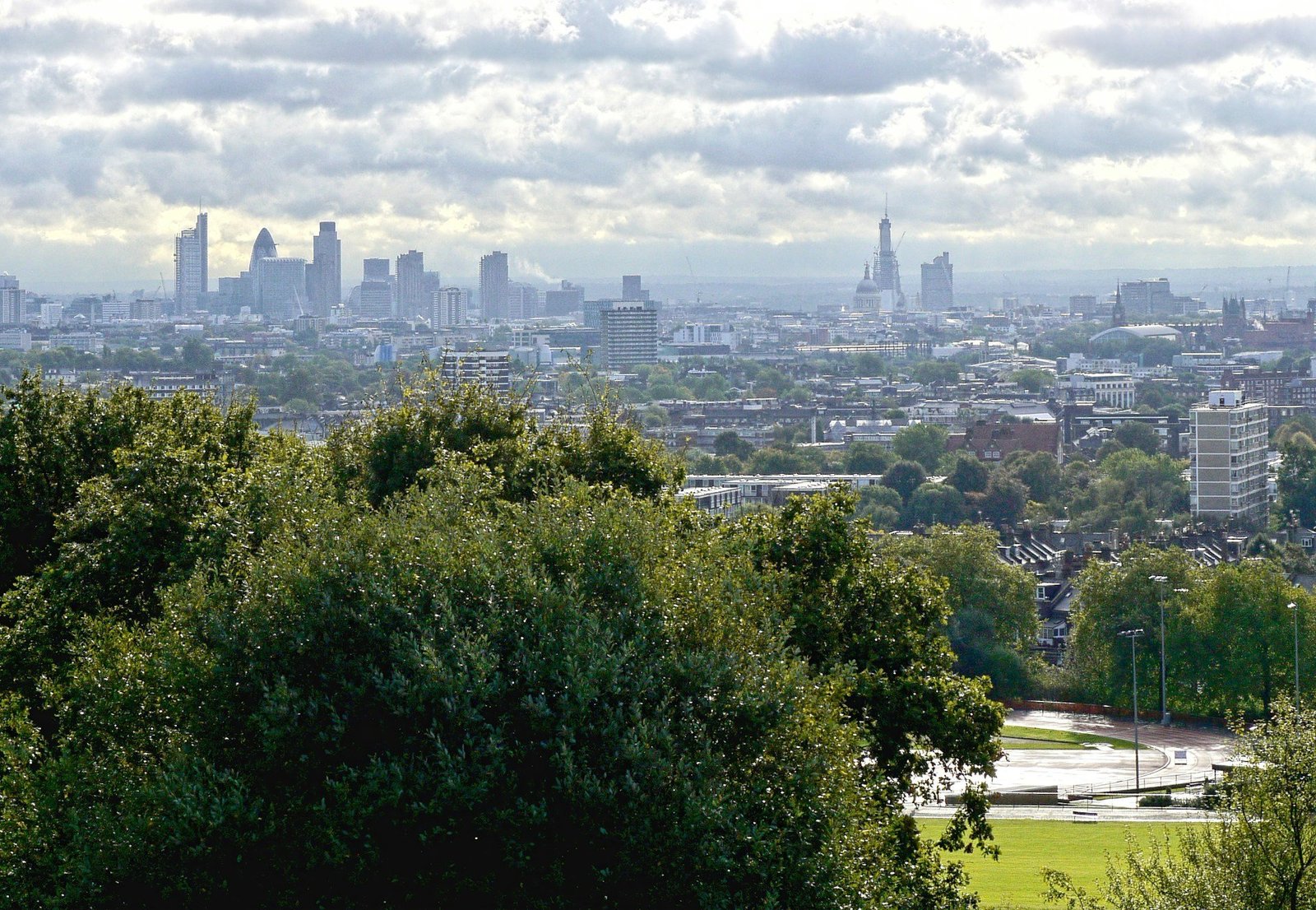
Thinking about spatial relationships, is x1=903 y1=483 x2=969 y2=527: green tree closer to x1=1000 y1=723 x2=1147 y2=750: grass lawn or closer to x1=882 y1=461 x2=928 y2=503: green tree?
x1=882 y1=461 x2=928 y2=503: green tree

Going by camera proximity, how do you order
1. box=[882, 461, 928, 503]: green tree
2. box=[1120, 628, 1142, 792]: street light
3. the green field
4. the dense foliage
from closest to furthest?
the dense foliage < the green field < box=[1120, 628, 1142, 792]: street light < box=[882, 461, 928, 503]: green tree

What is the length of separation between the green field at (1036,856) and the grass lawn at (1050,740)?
520 inches

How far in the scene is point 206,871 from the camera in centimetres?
1231

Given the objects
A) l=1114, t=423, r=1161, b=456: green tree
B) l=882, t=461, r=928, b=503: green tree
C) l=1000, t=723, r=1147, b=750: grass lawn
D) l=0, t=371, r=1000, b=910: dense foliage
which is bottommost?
l=1000, t=723, r=1147, b=750: grass lawn

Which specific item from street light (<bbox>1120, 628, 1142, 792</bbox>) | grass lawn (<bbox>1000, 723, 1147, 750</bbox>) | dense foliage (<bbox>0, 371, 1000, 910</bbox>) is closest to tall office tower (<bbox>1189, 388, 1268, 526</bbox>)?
street light (<bbox>1120, 628, 1142, 792</bbox>)

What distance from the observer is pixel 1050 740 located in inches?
2044

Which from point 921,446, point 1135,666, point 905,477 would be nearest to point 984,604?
point 1135,666

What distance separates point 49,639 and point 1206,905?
11.1 m

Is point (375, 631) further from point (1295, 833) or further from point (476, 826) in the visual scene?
point (1295, 833)

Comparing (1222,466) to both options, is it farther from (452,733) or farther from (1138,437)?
(452,733)

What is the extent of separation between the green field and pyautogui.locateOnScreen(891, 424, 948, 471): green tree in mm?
93644

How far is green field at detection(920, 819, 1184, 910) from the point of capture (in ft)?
90.0

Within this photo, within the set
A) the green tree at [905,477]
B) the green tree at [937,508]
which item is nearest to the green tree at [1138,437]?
the green tree at [905,477]

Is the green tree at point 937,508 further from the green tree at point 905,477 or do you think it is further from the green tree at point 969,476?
the green tree at point 905,477
